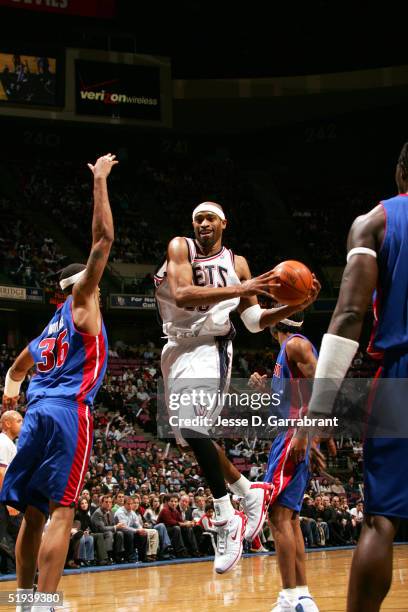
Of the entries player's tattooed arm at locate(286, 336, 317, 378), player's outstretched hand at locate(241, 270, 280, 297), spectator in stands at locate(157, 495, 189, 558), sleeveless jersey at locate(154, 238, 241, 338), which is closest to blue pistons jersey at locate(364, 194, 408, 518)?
player's outstretched hand at locate(241, 270, 280, 297)

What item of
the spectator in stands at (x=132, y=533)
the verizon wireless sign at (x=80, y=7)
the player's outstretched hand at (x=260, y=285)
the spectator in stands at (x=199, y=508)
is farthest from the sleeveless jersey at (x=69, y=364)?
the verizon wireless sign at (x=80, y=7)

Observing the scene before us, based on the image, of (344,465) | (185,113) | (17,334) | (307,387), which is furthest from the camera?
(185,113)

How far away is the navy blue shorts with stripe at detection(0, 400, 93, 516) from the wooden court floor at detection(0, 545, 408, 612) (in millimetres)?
2360

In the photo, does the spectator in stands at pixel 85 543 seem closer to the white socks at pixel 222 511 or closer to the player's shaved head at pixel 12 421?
the player's shaved head at pixel 12 421

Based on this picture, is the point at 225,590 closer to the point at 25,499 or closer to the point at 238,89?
the point at 25,499

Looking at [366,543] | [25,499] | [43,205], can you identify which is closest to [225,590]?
[25,499]

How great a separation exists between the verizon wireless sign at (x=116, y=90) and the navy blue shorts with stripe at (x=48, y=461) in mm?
19845

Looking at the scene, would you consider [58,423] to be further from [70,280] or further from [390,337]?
[390,337]

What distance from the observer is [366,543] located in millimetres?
3072

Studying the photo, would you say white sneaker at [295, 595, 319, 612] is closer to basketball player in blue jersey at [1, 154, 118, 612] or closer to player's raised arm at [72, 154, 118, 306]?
basketball player in blue jersey at [1, 154, 118, 612]

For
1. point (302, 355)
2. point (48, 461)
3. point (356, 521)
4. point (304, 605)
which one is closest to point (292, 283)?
point (302, 355)

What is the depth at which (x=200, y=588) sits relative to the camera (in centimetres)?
904

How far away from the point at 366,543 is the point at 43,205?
2565cm

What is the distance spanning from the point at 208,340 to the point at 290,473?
1212 millimetres
